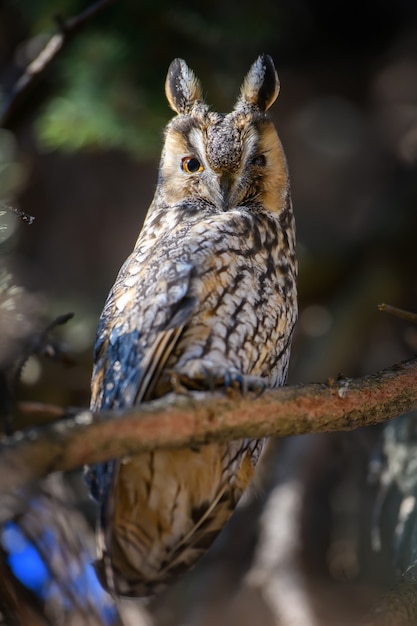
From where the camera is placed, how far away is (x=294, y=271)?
2111 millimetres

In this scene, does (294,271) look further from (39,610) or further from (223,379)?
(39,610)

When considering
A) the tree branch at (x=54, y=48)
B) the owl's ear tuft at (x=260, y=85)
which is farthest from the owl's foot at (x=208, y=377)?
the tree branch at (x=54, y=48)

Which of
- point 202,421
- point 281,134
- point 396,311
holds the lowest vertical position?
point 202,421

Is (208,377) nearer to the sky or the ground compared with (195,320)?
nearer to the ground

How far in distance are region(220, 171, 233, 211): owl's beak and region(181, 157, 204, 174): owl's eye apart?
0.34ft

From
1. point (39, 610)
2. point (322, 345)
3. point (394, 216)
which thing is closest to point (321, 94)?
point (394, 216)

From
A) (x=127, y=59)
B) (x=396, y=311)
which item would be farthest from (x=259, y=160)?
(x=127, y=59)

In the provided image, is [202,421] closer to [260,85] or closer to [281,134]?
[260,85]

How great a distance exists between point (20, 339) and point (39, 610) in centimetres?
55

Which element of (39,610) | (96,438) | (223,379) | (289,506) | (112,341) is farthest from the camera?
(289,506)

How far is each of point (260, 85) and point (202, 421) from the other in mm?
1115

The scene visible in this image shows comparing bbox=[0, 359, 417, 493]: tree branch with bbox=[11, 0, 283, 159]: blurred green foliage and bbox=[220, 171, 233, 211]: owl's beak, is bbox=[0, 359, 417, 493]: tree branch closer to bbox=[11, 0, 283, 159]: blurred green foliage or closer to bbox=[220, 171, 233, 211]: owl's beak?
bbox=[220, 171, 233, 211]: owl's beak

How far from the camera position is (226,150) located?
201 cm

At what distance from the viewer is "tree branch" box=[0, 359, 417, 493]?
45.6 inches
